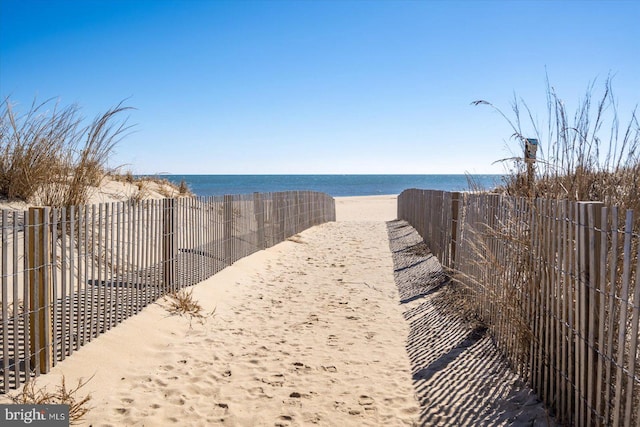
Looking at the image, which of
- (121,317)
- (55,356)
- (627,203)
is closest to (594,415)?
(627,203)

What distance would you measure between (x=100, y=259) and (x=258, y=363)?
1.96 metres

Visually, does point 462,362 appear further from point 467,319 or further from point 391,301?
point 391,301

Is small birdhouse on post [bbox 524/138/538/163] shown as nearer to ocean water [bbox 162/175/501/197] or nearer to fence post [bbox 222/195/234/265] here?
ocean water [bbox 162/175/501/197]

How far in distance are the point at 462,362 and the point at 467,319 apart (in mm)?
1319

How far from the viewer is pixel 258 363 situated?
15.9 ft

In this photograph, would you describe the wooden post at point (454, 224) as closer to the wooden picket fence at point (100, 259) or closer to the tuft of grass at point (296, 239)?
the wooden picket fence at point (100, 259)

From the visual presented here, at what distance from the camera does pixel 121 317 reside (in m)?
5.45

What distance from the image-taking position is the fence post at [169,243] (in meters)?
6.75

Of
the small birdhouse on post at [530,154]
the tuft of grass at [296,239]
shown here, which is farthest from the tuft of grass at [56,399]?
the tuft of grass at [296,239]

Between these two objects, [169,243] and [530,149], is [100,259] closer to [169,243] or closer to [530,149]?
[169,243]

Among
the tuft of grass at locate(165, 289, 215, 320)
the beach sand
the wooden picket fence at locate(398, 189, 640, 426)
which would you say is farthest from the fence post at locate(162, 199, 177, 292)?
the wooden picket fence at locate(398, 189, 640, 426)

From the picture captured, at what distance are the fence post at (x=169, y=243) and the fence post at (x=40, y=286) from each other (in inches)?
103

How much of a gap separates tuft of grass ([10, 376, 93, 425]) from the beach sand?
7 centimetres

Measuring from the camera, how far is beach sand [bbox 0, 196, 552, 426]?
382 cm
